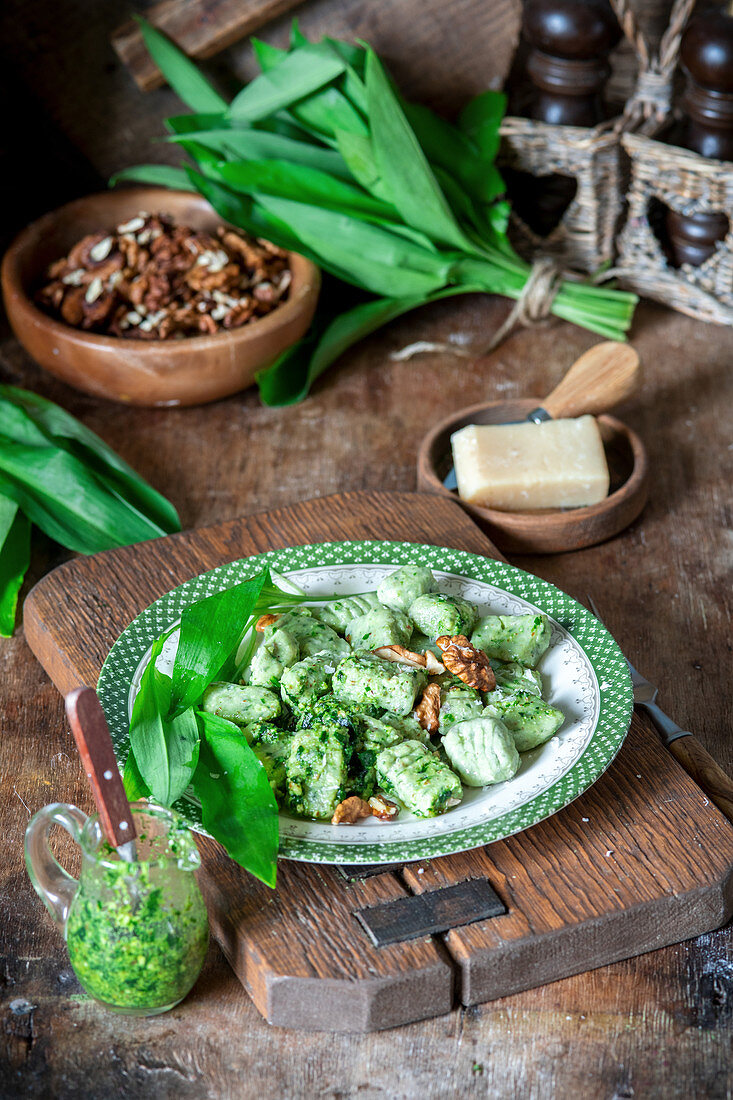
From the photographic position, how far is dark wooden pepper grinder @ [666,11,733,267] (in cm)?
161

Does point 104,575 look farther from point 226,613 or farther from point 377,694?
point 377,694

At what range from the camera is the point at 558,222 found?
1969 millimetres

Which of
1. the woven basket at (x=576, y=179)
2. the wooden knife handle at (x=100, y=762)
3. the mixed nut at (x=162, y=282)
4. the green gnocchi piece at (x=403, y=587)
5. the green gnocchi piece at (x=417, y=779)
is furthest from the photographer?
the woven basket at (x=576, y=179)

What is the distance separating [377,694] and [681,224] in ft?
3.96

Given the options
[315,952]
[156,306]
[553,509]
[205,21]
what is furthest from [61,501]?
[205,21]

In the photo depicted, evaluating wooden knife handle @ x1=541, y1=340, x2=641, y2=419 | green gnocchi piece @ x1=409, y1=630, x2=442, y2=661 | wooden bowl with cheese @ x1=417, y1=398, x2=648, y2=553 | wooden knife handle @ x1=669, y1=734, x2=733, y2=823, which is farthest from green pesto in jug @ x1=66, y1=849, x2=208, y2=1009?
wooden knife handle @ x1=541, y1=340, x2=641, y2=419

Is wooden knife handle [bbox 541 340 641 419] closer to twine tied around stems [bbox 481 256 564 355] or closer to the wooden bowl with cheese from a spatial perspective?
the wooden bowl with cheese

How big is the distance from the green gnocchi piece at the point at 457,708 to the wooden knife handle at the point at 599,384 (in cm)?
67

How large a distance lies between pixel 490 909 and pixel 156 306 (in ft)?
3.70

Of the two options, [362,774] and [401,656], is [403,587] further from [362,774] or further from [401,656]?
[362,774]

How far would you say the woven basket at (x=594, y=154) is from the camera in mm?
1737

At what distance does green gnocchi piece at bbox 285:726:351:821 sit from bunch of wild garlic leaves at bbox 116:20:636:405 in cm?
88

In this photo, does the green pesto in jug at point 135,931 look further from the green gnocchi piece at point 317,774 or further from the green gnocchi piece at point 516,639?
the green gnocchi piece at point 516,639

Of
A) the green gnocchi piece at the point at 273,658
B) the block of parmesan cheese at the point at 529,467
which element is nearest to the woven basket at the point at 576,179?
the block of parmesan cheese at the point at 529,467
